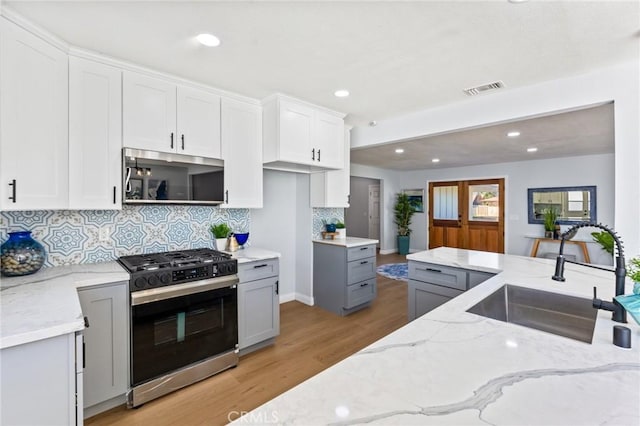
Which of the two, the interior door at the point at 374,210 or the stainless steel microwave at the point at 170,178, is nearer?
the stainless steel microwave at the point at 170,178

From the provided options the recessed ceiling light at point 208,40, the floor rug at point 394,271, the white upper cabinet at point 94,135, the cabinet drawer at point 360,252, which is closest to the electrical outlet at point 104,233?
the white upper cabinet at point 94,135

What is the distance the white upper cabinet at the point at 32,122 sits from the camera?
5.51ft

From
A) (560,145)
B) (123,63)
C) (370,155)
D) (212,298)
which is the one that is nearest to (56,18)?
(123,63)

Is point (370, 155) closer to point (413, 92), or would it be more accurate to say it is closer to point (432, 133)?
point (432, 133)

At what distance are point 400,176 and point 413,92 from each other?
6014 millimetres

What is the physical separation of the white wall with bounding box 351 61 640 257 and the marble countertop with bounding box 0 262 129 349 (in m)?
3.35

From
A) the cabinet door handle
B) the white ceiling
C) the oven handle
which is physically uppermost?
the white ceiling

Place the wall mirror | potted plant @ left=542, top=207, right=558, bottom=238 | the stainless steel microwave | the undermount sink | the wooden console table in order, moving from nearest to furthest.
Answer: the undermount sink, the stainless steel microwave, the wooden console table, the wall mirror, potted plant @ left=542, top=207, right=558, bottom=238

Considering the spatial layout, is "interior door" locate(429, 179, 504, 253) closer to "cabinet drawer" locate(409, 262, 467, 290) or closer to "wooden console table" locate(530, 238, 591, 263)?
"wooden console table" locate(530, 238, 591, 263)

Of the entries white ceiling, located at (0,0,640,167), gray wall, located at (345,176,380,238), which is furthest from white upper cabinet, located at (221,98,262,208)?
gray wall, located at (345,176,380,238)

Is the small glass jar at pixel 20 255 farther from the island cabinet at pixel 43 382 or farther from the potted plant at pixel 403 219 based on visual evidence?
the potted plant at pixel 403 219

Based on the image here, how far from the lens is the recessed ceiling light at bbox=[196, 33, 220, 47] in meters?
1.90

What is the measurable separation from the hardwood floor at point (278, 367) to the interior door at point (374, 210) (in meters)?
4.88

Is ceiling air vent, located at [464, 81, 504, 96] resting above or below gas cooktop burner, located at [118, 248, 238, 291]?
above
